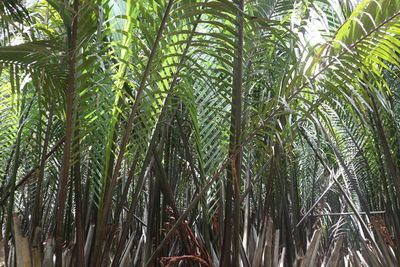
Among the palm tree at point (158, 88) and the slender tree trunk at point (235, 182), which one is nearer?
the palm tree at point (158, 88)

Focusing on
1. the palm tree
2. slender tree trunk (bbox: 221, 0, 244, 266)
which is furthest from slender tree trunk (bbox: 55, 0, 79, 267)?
slender tree trunk (bbox: 221, 0, 244, 266)

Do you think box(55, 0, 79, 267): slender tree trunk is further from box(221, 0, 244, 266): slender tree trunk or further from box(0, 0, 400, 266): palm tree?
box(221, 0, 244, 266): slender tree trunk

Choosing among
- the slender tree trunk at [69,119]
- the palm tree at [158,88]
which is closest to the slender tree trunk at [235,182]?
the palm tree at [158,88]

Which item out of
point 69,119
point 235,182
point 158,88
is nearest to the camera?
point 69,119

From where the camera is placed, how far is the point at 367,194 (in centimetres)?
350

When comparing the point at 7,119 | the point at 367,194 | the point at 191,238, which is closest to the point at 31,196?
the point at 7,119

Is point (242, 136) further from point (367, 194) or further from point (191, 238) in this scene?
point (367, 194)

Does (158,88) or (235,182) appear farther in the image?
(158,88)

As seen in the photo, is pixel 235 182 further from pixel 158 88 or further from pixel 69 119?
pixel 69 119

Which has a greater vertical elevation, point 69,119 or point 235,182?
point 69,119

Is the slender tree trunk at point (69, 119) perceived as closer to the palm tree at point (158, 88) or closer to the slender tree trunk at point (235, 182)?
the palm tree at point (158, 88)

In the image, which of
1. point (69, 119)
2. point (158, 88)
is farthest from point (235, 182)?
point (69, 119)

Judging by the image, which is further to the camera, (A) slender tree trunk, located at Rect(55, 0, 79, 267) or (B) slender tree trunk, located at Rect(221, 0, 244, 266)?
(B) slender tree trunk, located at Rect(221, 0, 244, 266)

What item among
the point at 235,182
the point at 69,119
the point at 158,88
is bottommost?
the point at 235,182
